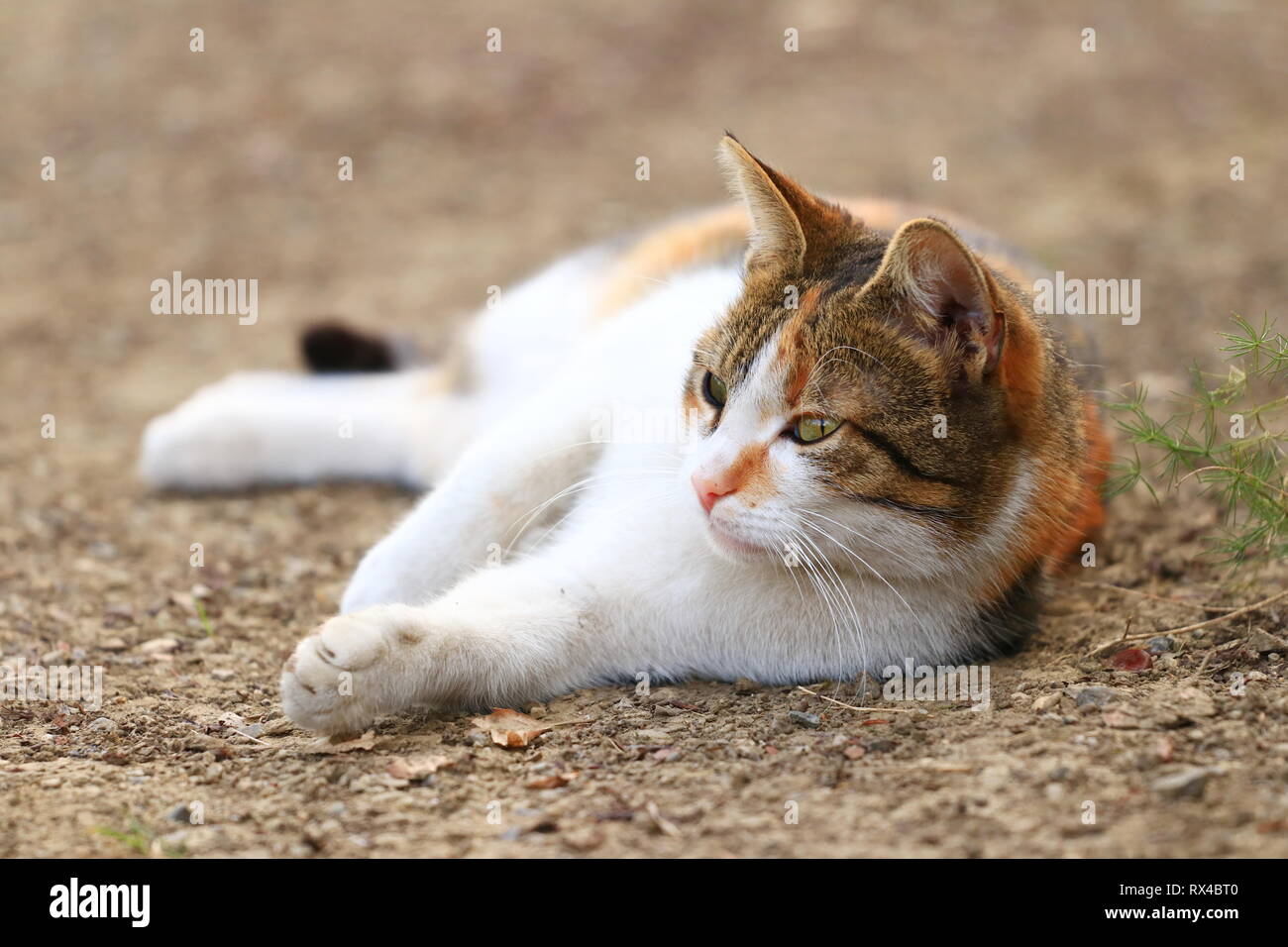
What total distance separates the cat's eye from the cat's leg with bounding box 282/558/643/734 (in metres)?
0.56

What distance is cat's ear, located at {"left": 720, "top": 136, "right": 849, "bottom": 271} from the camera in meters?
2.89

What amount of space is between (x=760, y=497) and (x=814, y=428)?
196 mm

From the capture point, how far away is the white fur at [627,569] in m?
2.66

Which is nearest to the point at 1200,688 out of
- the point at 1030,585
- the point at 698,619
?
the point at 1030,585

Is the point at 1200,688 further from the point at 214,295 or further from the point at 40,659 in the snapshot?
the point at 214,295

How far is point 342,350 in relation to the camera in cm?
484

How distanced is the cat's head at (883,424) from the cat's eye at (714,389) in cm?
4

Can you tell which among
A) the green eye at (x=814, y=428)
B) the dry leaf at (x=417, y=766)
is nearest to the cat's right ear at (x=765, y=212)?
the green eye at (x=814, y=428)

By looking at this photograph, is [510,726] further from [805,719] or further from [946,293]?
[946,293]

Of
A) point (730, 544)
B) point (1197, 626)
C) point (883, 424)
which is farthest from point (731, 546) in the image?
point (1197, 626)
